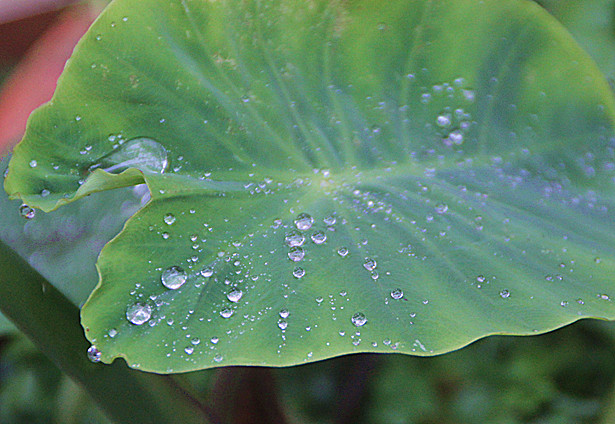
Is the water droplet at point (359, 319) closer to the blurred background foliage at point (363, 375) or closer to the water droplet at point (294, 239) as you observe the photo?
the water droplet at point (294, 239)

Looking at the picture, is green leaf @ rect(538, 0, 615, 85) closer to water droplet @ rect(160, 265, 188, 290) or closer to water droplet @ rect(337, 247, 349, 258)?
water droplet @ rect(337, 247, 349, 258)

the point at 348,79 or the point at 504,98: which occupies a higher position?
the point at 348,79

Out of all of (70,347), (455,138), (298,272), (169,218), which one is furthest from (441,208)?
(70,347)

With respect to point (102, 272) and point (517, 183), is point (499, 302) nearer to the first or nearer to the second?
point (517, 183)

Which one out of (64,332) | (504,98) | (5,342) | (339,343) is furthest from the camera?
(5,342)

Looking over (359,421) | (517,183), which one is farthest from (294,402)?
(517,183)
